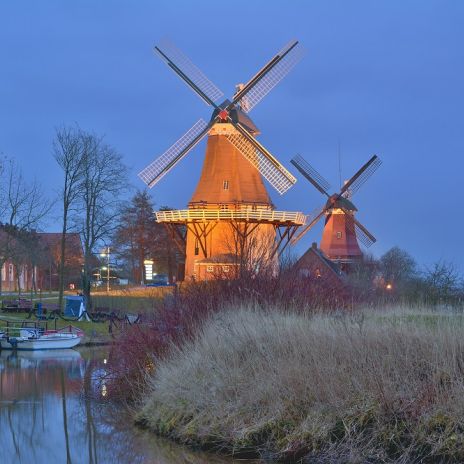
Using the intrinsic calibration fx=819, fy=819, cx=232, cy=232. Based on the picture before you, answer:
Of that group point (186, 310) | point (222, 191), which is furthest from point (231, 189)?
point (186, 310)

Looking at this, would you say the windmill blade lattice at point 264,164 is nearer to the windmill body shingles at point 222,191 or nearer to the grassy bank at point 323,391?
the windmill body shingles at point 222,191

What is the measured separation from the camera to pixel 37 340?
119ft

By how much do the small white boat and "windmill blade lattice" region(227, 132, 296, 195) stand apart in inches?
593

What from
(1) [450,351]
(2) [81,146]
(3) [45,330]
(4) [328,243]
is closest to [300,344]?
(1) [450,351]

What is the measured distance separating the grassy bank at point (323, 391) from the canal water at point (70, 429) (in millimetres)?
603

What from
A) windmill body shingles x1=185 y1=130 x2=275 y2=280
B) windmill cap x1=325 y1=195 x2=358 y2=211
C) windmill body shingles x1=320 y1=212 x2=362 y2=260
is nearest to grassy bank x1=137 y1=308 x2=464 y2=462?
windmill body shingles x1=185 y1=130 x2=275 y2=280

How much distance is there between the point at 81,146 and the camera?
157ft

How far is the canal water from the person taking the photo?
45.3ft

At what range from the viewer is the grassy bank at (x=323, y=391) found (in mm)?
11703

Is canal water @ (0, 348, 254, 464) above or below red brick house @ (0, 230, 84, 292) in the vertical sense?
below

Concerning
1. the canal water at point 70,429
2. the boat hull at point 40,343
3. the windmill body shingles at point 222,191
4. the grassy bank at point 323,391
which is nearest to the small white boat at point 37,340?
the boat hull at point 40,343

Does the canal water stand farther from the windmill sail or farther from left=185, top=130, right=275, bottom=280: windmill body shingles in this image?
the windmill sail

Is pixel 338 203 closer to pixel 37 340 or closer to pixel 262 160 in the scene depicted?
pixel 262 160

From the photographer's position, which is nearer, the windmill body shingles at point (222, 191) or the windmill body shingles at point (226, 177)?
the windmill body shingles at point (222, 191)
